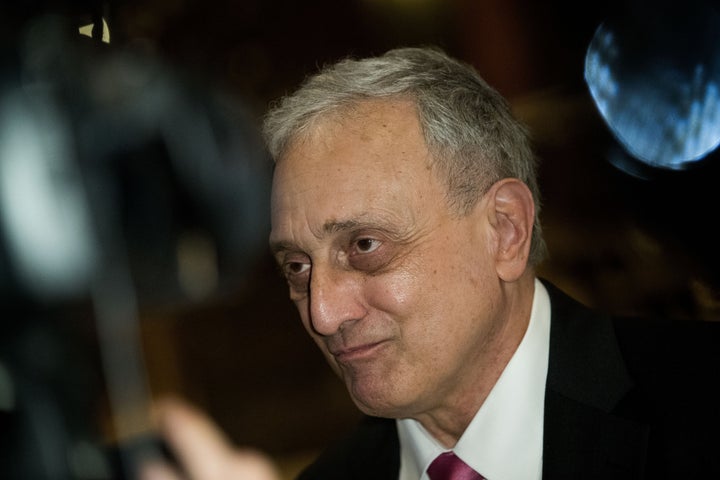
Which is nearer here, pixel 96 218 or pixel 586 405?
pixel 586 405

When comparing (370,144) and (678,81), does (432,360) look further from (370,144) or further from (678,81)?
(678,81)

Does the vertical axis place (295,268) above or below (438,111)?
below

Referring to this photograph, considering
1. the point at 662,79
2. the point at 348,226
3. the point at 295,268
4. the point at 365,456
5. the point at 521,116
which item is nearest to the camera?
the point at 348,226

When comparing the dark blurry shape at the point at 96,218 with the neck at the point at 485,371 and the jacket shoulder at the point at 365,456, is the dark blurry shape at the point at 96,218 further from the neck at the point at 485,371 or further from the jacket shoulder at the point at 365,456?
the neck at the point at 485,371

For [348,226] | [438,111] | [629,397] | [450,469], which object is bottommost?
[450,469]

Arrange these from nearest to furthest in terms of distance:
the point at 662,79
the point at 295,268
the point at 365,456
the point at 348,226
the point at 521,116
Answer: the point at 348,226
the point at 295,268
the point at 365,456
the point at 662,79
the point at 521,116

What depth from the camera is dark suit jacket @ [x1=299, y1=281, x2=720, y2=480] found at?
110 cm

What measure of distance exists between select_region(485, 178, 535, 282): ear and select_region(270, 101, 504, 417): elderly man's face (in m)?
0.06

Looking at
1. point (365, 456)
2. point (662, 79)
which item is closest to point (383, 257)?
point (365, 456)

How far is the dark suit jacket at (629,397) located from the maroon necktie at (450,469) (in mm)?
148

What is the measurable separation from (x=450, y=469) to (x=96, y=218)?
855mm

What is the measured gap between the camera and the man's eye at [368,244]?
1.15 meters

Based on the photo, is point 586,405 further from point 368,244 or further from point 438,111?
point 438,111

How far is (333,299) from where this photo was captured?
114cm
